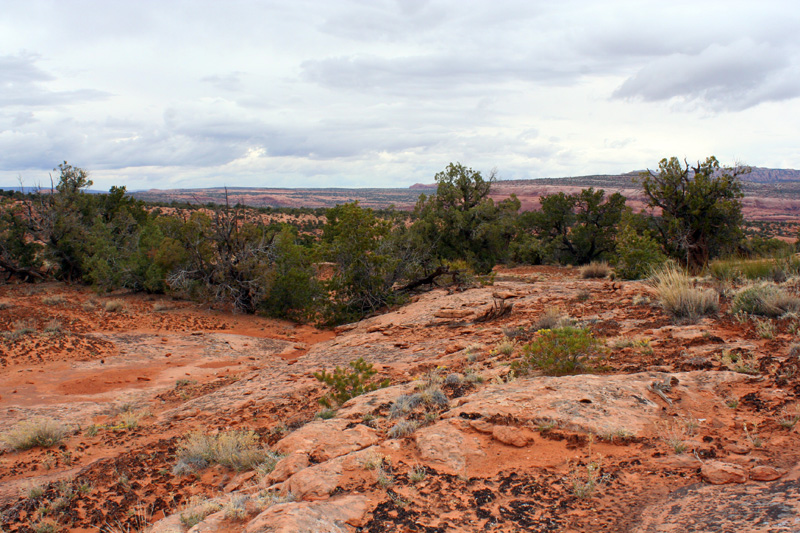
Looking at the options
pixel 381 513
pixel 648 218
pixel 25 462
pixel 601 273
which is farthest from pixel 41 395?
pixel 648 218

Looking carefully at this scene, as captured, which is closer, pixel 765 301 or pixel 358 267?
A: pixel 765 301

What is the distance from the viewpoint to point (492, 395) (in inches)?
189

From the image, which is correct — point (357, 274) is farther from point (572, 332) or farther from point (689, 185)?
point (689, 185)

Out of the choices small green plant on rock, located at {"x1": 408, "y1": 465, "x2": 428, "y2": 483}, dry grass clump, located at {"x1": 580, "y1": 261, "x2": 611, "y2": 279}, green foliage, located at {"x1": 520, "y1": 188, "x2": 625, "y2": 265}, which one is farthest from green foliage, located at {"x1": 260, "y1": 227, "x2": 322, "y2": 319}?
green foliage, located at {"x1": 520, "y1": 188, "x2": 625, "y2": 265}

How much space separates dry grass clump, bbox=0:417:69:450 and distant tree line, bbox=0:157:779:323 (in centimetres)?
909

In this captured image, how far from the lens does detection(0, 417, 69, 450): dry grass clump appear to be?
19.3ft

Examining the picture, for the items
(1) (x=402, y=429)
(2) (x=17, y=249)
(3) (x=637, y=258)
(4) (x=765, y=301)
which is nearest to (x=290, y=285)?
(3) (x=637, y=258)

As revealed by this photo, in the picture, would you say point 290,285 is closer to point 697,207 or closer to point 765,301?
point 765,301

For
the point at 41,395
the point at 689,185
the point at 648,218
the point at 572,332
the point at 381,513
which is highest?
the point at 689,185

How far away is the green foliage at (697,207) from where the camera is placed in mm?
15500

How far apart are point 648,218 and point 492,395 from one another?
47.9 feet

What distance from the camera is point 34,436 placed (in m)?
5.94

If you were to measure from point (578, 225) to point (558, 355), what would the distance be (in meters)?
21.5

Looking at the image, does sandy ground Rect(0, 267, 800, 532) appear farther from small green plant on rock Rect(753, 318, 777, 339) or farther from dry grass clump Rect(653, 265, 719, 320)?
dry grass clump Rect(653, 265, 719, 320)
